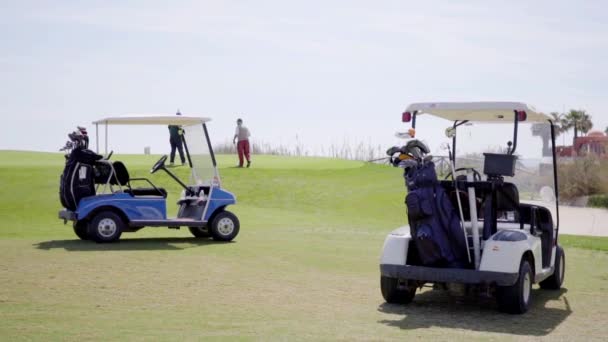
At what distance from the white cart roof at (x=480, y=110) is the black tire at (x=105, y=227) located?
648 centimetres

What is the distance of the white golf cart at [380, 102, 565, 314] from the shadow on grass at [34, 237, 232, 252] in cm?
570

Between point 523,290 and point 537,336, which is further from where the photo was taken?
point 523,290

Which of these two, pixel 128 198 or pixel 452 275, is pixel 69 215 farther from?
pixel 452 275

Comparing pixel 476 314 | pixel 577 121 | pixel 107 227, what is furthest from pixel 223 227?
pixel 577 121

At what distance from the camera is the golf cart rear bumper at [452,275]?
8602mm

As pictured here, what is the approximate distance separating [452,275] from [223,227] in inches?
292

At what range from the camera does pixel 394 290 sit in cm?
927

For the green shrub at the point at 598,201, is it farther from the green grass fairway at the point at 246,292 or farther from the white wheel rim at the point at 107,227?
the white wheel rim at the point at 107,227

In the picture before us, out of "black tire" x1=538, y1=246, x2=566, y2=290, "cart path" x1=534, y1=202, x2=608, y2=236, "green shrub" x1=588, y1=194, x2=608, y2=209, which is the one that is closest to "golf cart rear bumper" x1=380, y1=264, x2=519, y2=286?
"black tire" x1=538, y1=246, x2=566, y2=290

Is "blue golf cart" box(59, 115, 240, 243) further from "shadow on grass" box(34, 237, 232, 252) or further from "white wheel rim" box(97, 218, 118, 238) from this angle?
"shadow on grass" box(34, 237, 232, 252)

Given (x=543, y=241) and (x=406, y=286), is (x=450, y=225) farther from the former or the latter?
(x=543, y=241)

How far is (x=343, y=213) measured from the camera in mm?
24094

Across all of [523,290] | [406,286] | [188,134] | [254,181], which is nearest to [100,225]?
[188,134]

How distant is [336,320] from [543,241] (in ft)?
9.86
